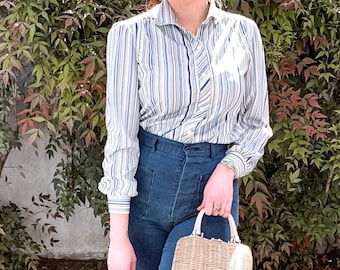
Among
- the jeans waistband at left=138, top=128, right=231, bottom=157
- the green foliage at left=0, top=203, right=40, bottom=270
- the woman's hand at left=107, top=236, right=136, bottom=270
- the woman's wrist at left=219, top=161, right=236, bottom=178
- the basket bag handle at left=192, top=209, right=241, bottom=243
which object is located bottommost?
the green foliage at left=0, top=203, right=40, bottom=270

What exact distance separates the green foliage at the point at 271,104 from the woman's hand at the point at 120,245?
81cm

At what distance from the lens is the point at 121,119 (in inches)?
57.3

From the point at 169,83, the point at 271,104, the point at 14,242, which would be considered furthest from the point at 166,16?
the point at 14,242

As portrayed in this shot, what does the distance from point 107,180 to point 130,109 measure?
0.62ft

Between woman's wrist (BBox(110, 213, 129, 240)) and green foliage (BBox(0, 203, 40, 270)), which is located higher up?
woman's wrist (BBox(110, 213, 129, 240))

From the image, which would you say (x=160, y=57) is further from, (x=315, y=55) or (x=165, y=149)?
(x=315, y=55)

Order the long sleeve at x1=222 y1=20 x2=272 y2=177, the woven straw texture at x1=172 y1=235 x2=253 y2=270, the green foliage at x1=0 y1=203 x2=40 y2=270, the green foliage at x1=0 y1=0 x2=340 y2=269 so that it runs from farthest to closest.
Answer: the green foliage at x1=0 y1=203 x2=40 y2=270, the green foliage at x1=0 y1=0 x2=340 y2=269, the long sleeve at x1=222 y1=20 x2=272 y2=177, the woven straw texture at x1=172 y1=235 x2=253 y2=270

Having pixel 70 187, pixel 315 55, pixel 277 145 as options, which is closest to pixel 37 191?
pixel 70 187

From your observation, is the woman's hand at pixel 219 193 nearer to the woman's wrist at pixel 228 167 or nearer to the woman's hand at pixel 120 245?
the woman's wrist at pixel 228 167

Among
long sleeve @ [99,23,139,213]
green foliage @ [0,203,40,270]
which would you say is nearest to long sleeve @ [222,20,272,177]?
long sleeve @ [99,23,139,213]

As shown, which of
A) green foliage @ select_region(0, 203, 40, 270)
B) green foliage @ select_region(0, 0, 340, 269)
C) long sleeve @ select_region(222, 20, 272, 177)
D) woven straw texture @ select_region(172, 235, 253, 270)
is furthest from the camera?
green foliage @ select_region(0, 203, 40, 270)

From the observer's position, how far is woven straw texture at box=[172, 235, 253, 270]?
4.62ft

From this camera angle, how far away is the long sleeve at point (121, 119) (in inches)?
56.5

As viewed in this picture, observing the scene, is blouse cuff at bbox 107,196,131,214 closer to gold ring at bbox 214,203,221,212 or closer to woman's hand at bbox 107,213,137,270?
woman's hand at bbox 107,213,137,270
